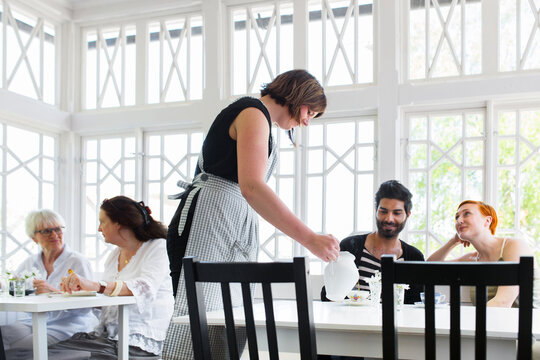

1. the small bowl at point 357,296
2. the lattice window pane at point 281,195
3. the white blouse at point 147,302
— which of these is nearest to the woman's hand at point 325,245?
the small bowl at point 357,296

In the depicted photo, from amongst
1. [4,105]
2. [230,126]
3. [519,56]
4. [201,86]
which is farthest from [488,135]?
[4,105]

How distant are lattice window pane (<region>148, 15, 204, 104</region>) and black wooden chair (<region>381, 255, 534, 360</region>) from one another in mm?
3143

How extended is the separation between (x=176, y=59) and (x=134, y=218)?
1.64 m

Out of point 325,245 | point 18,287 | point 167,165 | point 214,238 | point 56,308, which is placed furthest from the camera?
point 167,165

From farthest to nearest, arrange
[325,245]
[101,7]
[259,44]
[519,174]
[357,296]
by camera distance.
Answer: [101,7] < [259,44] < [519,174] < [357,296] < [325,245]

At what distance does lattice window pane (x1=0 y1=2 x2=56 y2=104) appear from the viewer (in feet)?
13.4

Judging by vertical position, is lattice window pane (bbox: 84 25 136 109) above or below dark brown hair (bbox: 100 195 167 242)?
above

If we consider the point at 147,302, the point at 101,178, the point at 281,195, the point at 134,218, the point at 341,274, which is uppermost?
the point at 101,178

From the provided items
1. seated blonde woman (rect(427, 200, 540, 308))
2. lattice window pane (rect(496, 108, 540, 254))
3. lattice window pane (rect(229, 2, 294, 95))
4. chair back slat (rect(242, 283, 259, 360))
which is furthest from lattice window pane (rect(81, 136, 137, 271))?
chair back slat (rect(242, 283, 259, 360))

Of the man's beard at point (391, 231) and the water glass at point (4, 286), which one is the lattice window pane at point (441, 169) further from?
the water glass at point (4, 286)

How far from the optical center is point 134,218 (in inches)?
121

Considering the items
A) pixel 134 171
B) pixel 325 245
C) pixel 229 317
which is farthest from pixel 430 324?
pixel 134 171

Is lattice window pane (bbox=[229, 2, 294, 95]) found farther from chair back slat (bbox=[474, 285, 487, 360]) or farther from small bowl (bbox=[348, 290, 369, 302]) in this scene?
chair back slat (bbox=[474, 285, 487, 360])

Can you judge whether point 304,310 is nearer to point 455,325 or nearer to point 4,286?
point 455,325
